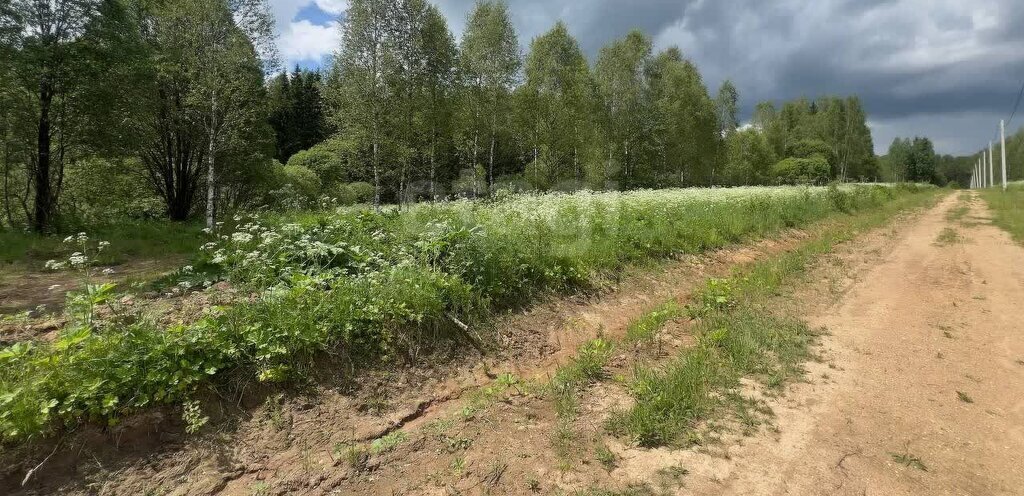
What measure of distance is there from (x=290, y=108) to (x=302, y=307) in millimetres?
27036

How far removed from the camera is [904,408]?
4055 mm

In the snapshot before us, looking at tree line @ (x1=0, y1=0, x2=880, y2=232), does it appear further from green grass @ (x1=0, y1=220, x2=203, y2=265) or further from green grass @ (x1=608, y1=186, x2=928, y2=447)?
green grass @ (x1=608, y1=186, x2=928, y2=447)

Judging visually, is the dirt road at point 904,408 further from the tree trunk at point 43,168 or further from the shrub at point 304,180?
the shrub at point 304,180

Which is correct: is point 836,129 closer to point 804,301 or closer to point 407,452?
point 804,301

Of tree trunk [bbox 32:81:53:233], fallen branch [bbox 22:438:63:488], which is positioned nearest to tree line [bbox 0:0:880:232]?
tree trunk [bbox 32:81:53:233]

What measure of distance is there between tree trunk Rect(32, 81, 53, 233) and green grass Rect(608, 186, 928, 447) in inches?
663

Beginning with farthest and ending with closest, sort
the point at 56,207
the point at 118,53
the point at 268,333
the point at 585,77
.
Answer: the point at 585,77
the point at 56,207
the point at 118,53
the point at 268,333

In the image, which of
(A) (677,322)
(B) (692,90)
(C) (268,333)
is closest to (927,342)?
(A) (677,322)

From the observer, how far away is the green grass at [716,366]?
3.89m

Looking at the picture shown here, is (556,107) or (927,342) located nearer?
(927,342)

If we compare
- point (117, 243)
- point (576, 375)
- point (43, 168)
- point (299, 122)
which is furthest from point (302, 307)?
point (299, 122)

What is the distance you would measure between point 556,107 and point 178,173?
65.6 feet

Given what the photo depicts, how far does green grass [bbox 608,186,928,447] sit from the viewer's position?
389 cm

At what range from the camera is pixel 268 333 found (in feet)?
14.5
